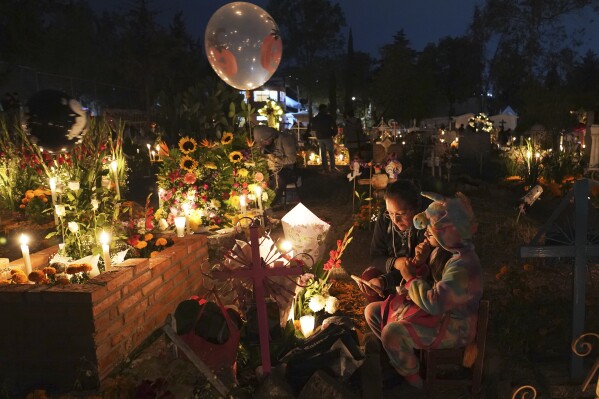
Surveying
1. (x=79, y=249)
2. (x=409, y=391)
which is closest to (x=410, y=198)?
(x=409, y=391)

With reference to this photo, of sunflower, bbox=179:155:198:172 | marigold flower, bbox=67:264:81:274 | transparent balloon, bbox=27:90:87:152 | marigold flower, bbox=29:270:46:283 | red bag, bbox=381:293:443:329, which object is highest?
transparent balloon, bbox=27:90:87:152

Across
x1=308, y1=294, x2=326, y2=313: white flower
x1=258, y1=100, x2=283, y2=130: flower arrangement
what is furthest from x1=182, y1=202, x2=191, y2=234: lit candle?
x1=258, y1=100, x2=283, y2=130: flower arrangement

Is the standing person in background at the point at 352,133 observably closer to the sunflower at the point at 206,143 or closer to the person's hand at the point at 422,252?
the sunflower at the point at 206,143

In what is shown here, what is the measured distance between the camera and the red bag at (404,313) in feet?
10.3

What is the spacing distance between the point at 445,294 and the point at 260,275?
1102 mm

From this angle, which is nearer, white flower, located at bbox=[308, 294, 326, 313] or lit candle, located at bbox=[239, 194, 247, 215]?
white flower, located at bbox=[308, 294, 326, 313]

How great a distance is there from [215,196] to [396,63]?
90.7 ft

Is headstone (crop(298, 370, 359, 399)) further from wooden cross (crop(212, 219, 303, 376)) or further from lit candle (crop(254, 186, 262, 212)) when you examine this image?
lit candle (crop(254, 186, 262, 212))

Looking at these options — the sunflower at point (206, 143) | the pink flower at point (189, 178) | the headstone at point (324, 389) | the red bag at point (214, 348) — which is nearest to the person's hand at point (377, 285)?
the headstone at point (324, 389)

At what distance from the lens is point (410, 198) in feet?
11.6

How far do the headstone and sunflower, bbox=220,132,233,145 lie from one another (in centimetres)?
445

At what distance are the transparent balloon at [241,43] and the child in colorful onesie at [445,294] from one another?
451 centimetres

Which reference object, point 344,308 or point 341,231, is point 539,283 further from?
point 341,231

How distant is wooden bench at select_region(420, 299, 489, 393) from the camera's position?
3130mm
